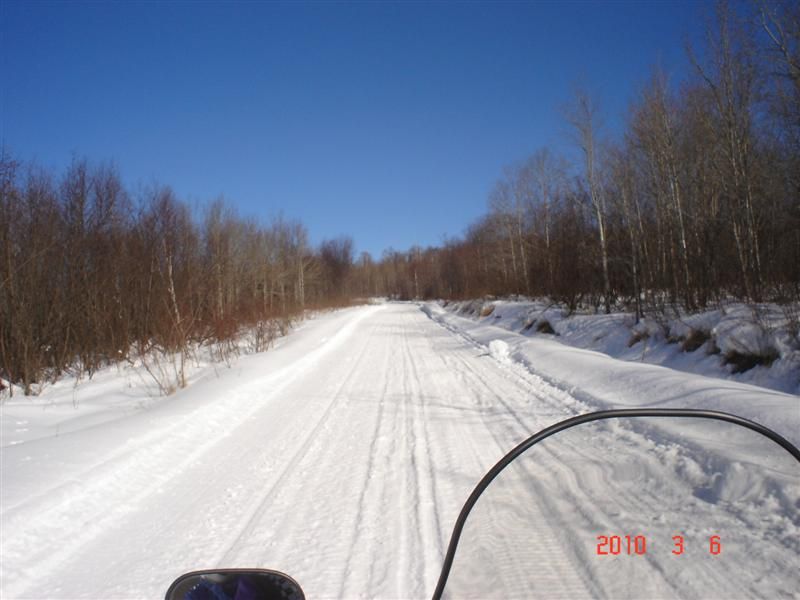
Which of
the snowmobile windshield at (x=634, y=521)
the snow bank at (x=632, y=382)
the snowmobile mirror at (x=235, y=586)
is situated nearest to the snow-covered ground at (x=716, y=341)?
the snow bank at (x=632, y=382)

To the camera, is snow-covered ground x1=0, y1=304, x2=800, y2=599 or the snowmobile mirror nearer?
snow-covered ground x1=0, y1=304, x2=800, y2=599

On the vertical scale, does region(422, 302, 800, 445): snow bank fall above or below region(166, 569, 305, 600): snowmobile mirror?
below

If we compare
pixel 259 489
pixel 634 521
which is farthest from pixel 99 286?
pixel 634 521

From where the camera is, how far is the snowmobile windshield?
4.35ft

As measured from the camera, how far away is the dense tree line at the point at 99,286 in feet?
40.0

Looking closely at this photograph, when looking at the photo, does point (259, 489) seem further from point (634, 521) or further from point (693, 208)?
point (693, 208)

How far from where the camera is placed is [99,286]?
615 inches

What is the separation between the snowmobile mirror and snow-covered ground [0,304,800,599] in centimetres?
62

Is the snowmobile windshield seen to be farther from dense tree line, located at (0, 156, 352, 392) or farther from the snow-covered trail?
dense tree line, located at (0, 156, 352, 392)

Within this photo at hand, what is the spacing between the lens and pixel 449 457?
518 centimetres

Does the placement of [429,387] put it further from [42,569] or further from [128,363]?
[128,363]

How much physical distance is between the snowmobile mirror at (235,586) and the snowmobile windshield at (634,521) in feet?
1.86

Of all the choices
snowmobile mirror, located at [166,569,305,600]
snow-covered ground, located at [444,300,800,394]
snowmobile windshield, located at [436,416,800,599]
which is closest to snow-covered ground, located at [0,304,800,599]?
snowmobile windshield, located at [436,416,800,599]

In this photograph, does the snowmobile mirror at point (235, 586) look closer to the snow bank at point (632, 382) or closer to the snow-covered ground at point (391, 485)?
the snow-covered ground at point (391, 485)
